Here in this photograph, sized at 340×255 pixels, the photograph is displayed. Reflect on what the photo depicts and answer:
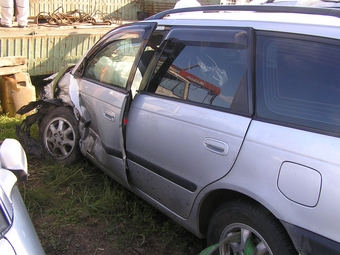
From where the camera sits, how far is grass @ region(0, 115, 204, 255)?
306 centimetres

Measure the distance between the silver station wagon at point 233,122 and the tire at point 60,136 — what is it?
557 millimetres

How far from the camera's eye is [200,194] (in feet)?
8.30

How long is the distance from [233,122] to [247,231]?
664 millimetres

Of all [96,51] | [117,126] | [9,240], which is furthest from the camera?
[96,51]

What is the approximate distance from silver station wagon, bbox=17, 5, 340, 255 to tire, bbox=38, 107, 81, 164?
557mm

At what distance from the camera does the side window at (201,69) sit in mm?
2463

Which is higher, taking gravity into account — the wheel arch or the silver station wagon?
the silver station wagon

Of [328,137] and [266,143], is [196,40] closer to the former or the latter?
[266,143]

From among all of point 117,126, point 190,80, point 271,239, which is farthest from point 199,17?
point 271,239

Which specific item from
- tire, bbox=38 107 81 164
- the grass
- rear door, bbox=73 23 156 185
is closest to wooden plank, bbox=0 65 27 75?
tire, bbox=38 107 81 164

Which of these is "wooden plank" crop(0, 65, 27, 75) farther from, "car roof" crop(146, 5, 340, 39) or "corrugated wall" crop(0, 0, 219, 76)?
"car roof" crop(146, 5, 340, 39)

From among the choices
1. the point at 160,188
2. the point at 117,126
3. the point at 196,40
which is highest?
the point at 196,40

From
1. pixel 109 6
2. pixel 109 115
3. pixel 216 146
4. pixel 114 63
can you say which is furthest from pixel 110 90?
pixel 109 6

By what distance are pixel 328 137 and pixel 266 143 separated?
1.08 feet
